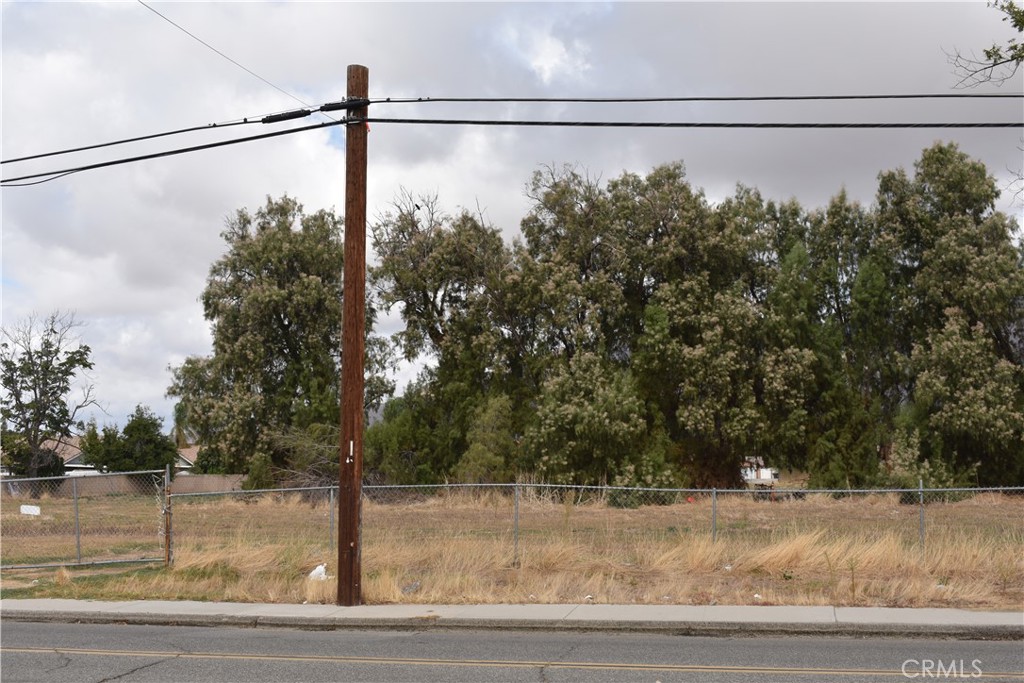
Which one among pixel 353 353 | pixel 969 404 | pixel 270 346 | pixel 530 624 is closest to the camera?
pixel 530 624

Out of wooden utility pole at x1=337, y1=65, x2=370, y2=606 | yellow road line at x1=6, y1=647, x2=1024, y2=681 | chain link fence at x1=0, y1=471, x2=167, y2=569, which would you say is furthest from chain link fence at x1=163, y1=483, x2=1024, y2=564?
yellow road line at x1=6, y1=647, x2=1024, y2=681

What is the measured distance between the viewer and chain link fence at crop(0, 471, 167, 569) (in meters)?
19.0

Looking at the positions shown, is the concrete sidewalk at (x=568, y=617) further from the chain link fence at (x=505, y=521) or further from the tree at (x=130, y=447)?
the tree at (x=130, y=447)

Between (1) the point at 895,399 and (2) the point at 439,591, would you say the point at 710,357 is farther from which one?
(2) the point at 439,591

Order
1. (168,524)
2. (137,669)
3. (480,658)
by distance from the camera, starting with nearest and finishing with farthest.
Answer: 1. (137,669)
2. (480,658)
3. (168,524)

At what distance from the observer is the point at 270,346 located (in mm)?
43406

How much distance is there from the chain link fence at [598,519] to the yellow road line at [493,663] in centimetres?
502

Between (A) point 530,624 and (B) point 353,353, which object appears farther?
(B) point 353,353

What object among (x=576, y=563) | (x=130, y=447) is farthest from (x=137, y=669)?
(x=130, y=447)

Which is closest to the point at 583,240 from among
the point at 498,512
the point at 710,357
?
the point at 710,357

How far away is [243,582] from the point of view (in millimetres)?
15695

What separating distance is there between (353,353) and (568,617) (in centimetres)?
492

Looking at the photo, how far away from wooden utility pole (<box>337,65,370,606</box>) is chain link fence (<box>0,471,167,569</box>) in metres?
4.01

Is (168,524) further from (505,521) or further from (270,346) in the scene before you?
(270,346)
